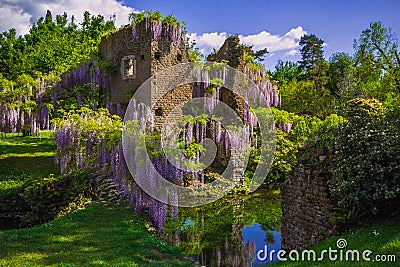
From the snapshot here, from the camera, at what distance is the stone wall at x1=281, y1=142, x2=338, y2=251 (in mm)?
6141

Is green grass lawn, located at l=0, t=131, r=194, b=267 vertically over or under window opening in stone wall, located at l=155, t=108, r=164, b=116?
under

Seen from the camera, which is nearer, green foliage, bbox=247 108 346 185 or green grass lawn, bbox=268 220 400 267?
green grass lawn, bbox=268 220 400 267

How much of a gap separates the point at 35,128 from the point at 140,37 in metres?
5.15

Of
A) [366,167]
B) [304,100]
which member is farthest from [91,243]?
[304,100]

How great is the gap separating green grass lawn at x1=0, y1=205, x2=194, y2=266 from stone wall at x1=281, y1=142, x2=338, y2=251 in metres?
2.05

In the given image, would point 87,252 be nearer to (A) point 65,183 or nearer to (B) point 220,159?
(A) point 65,183

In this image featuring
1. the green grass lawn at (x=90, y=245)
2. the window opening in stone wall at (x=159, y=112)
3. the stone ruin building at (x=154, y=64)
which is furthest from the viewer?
the window opening in stone wall at (x=159, y=112)

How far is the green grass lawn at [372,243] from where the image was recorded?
4551 mm

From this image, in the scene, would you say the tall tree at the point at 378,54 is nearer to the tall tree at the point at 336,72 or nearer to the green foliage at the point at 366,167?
the tall tree at the point at 336,72

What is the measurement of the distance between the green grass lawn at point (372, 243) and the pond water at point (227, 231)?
63.2 inches

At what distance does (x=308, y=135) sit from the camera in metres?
15.2

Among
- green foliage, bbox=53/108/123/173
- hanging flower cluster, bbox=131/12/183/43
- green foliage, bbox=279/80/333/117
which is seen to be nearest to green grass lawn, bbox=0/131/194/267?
green foliage, bbox=53/108/123/173

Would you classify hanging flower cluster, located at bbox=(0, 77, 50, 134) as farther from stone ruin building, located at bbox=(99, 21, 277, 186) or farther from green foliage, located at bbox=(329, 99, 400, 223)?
green foliage, located at bbox=(329, 99, 400, 223)

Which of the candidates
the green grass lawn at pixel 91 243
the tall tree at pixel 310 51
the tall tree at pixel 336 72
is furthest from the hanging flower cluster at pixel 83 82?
the tall tree at pixel 310 51
